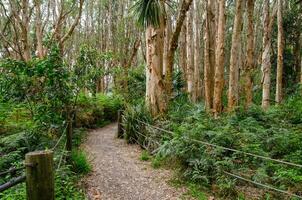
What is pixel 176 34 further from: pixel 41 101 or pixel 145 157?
pixel 41 101

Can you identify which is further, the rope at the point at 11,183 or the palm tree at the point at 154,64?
the palm tree at the point at 154,64

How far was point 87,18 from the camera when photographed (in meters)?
35.3

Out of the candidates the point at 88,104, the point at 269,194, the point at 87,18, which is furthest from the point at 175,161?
the point at 87,18

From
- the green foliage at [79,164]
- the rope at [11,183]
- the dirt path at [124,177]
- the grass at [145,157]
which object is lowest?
the dirt path at [124,177]

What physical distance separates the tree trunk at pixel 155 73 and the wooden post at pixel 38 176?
30.3 feet

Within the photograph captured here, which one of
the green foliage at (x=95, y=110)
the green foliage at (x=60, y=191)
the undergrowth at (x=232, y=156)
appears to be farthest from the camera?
the green foliage at (x=95, y=110)

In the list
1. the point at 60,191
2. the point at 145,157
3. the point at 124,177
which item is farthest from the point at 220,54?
the point at 60,191

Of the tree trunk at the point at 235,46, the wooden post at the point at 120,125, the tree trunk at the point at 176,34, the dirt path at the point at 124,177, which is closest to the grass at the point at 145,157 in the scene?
the dirt path at the point at 124,177

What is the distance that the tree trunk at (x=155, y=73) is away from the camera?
12250mm

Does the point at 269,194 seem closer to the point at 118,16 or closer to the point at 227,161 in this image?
the point at 227,161

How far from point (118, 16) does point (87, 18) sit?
7884 millimetres

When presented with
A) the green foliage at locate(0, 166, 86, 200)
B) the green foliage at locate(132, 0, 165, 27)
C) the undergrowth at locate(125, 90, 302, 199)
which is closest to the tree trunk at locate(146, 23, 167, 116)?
the green foliage at locate(132, 0, 165, 27)

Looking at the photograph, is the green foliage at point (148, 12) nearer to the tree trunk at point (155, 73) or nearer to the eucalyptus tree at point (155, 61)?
the eucalyptus tree at point (155, 61)

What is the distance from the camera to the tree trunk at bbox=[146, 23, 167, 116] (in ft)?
40.2
